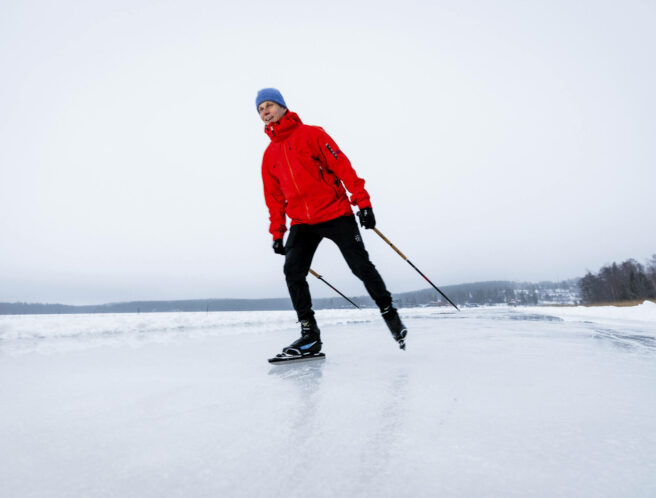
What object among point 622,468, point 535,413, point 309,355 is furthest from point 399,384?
point 309,355

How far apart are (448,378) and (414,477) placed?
1143 mm

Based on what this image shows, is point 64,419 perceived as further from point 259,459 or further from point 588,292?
point 588,292

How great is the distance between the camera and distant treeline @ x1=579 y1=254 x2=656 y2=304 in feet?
212

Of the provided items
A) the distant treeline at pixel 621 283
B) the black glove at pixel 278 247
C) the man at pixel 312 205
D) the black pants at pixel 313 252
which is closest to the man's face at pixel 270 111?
the man at pixel 312 205

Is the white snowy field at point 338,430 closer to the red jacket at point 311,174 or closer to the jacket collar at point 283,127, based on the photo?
the red jacket at point 311,174

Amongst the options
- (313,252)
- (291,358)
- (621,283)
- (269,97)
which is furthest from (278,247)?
(621,283)

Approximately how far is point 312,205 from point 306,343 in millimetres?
1202

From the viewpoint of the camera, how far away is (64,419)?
52.8 inches

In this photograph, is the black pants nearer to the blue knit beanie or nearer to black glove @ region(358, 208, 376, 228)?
black glove @ region(358, 208, 376, 228)

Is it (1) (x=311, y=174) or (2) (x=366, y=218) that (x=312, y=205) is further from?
(2) (x=366, y=218)

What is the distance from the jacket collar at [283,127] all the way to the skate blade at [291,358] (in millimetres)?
1922

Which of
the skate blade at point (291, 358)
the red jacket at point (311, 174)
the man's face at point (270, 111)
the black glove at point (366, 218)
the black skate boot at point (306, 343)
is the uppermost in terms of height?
the man's face at point (270, 111)

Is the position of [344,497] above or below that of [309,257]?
below

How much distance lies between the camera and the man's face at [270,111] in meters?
3.02
